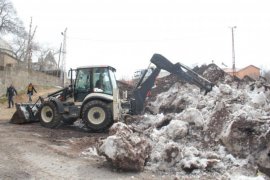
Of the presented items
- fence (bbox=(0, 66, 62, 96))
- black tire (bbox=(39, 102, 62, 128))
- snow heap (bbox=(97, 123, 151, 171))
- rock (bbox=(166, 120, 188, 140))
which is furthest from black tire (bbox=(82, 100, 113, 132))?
fence (bbox=(0, 66, 62, 96))

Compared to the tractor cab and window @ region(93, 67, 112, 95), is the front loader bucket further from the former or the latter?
window @ region(93, 67, 112, 95)

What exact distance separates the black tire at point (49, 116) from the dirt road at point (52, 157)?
869 mm

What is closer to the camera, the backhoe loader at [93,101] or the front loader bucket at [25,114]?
the backhoe loader at [93,101]

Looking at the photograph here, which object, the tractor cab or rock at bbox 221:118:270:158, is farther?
the tractor cab

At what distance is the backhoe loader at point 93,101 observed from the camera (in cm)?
1245

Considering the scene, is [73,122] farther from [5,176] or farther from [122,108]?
[5,176]

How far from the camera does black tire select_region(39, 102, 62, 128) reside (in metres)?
12.9

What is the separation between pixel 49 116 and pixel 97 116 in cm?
181

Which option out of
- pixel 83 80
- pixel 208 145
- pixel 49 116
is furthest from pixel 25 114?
pixel 208 145

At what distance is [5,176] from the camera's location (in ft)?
22.0

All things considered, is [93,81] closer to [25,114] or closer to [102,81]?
[102,81]

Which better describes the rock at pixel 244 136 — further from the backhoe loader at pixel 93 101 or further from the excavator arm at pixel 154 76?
the excavator arm at pixel 154 76

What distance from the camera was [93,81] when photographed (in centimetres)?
1288

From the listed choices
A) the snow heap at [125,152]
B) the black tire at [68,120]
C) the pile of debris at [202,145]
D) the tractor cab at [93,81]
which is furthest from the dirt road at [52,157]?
the tractor cab at [93,81]
